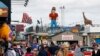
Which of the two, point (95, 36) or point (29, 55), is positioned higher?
point (29, 55)

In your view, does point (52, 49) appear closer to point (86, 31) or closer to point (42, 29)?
point (86, 31)

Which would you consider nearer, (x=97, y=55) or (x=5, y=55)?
(x=5, y=55)

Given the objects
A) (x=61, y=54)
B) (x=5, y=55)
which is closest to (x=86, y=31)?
(x=61, y=54)

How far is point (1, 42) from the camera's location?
30.9 ft

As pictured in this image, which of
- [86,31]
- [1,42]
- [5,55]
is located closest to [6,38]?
[1,42]

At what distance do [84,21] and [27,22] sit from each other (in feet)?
71.2

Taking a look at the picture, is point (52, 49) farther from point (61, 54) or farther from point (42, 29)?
point (42, 29)

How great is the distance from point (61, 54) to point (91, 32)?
53.4 meters

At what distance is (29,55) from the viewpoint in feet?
58.9

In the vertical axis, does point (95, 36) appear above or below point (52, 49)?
below

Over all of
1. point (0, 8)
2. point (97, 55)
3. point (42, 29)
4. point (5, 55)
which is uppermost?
→ point (0, 8)

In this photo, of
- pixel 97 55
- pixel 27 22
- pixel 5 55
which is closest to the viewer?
pixel 5 55

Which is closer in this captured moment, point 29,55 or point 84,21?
point 29,55

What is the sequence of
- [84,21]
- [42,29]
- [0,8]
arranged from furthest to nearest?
[42,29], [84,21], [0,8]
